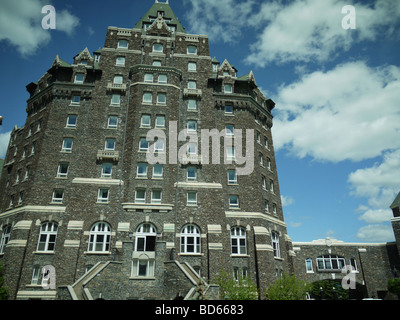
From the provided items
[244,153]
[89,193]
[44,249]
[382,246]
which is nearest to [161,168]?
[89,193]

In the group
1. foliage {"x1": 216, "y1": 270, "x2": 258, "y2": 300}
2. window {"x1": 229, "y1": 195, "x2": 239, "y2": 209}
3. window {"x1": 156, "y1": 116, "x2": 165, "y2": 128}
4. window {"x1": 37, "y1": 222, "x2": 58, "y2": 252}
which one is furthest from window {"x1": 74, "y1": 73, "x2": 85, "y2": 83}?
foliage {"x1": 216, "y1": 270, "x2": 258, "y2": 300}

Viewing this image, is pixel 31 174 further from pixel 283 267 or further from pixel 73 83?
pixel 283 267

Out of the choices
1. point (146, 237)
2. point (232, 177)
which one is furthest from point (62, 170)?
point (232, 177)

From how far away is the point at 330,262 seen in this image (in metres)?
48.5

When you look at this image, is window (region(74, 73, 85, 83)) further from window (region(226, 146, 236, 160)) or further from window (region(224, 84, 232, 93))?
window (region(226, 146, 236, 160))

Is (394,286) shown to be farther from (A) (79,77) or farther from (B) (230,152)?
(A) (79,77)

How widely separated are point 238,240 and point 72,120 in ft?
88.3

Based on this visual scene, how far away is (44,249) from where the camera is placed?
34062 millimetres

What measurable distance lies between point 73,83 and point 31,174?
13758 millimetres

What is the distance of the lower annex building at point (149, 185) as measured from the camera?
106 feet

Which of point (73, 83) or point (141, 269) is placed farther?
point (73, 83)

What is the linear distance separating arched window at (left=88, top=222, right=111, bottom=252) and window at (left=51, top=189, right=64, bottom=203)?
6.24 meters

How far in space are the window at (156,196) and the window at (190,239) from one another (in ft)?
14.7

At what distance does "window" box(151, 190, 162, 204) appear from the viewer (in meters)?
36.2
